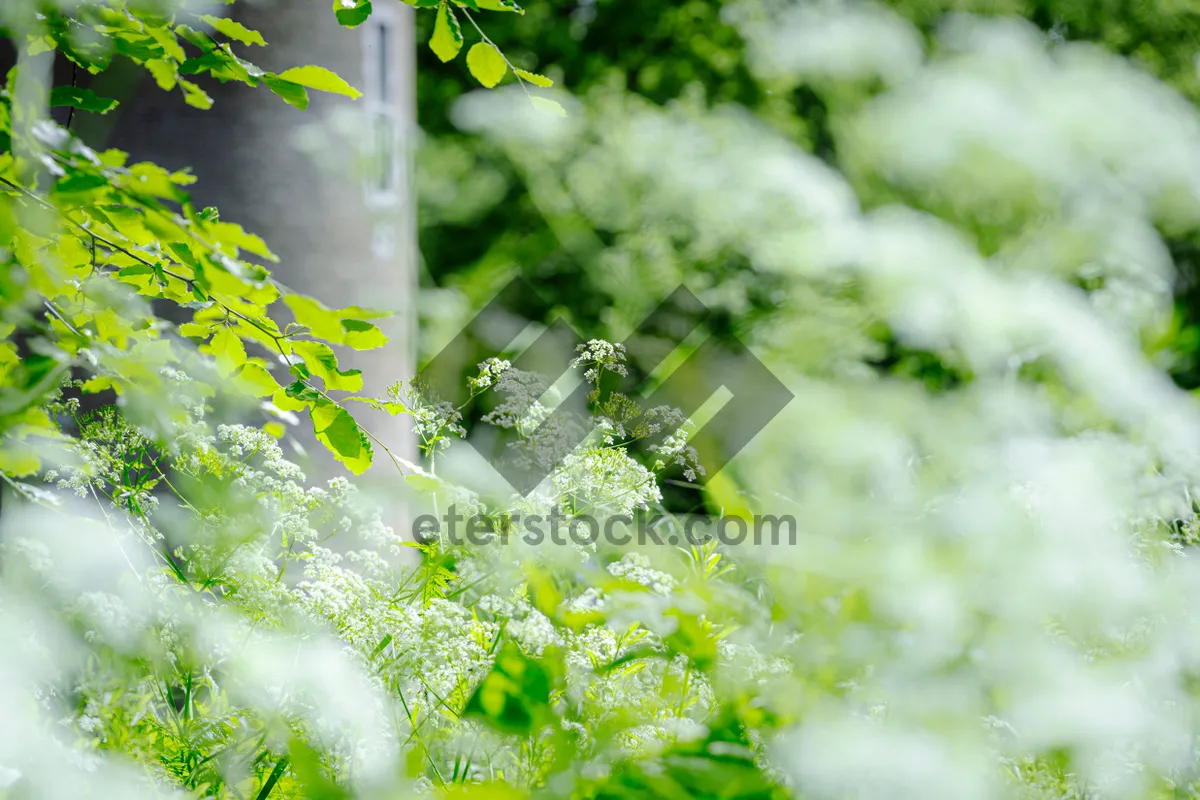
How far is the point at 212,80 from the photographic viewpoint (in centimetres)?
120

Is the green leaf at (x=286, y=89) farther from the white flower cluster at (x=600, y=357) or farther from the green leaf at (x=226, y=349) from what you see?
the white flower cluster at (x=600, y=357)

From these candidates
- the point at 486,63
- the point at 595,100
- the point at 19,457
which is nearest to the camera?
the point at 19,457

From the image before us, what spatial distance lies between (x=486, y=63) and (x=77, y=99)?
36 centimetres

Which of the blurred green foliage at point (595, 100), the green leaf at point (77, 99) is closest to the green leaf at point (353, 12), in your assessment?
the green leaf at point (77, 99)

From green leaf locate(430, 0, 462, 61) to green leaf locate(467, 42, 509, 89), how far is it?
3 cm

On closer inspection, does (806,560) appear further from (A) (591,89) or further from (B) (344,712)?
(A) (591,89)

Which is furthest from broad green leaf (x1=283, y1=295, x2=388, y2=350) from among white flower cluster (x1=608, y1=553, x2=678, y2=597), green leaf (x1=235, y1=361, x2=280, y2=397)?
white flower cluster (x1=608, y1=553, x2=678, y2=597)

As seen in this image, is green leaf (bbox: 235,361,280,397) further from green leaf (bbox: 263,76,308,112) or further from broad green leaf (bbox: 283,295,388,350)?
green leaf (bbox: 263,76,308,112)

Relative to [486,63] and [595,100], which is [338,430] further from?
[595,100]

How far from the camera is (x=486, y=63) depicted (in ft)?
2.63

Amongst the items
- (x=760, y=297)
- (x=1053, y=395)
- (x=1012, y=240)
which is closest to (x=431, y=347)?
(x=760, y=297)

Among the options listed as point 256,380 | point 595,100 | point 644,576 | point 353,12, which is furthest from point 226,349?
point 595,100

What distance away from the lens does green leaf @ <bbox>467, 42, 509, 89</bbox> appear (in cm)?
80

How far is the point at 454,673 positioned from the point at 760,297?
275 centimetres
